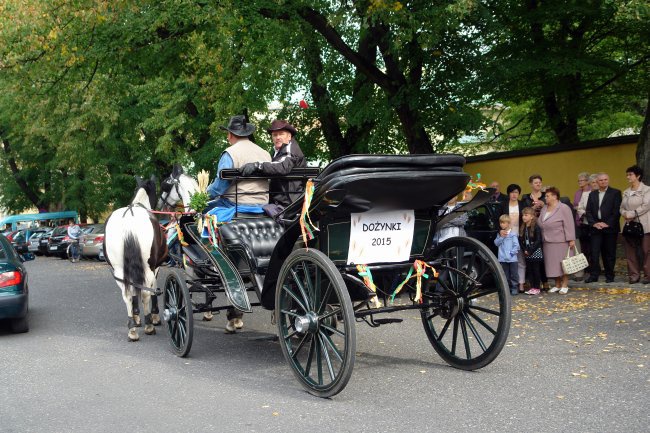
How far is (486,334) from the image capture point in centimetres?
858

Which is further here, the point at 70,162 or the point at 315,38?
the point at 70,162

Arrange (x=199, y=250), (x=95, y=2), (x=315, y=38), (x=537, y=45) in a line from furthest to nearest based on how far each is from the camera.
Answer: (x=315, y=38), (x=537, y=45), (x=95, y=2), (x=199, y=250)

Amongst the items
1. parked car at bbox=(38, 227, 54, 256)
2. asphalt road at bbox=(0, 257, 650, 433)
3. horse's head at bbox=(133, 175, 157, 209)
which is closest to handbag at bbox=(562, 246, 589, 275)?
asphalt road at bbox=(0, 257, 650, 433)

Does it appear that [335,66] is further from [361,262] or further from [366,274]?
[366,274]

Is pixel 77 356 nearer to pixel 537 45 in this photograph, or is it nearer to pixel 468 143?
pixel 537 45

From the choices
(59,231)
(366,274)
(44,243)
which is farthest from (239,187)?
(44,243)

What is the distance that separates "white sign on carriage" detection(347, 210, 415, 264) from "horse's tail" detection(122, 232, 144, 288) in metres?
4.00

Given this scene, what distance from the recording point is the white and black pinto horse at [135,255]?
9328 millimetres

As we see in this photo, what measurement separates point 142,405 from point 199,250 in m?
3.01

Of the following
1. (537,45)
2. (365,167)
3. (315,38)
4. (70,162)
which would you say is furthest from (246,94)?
(70,162)

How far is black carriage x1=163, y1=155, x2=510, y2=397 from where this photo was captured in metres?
5.88

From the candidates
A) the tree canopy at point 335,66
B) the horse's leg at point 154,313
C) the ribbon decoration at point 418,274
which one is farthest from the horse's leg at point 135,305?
the tree canopy at point 335,66

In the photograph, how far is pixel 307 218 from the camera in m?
6.12

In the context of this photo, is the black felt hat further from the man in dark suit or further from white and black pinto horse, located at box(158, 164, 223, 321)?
the man in dark suit
